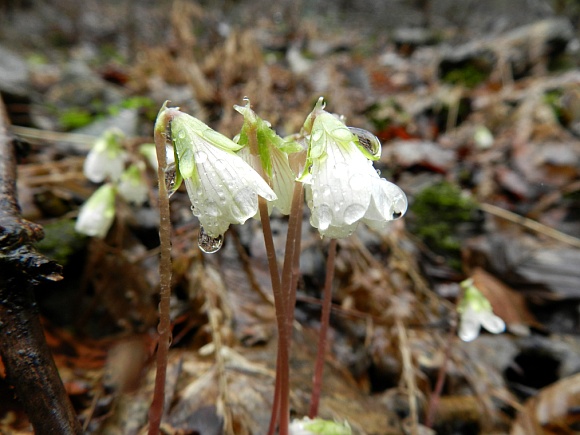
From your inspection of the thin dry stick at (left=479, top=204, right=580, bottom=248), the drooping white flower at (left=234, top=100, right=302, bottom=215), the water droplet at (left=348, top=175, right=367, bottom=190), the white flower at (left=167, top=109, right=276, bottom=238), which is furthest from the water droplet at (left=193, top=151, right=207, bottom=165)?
the thin dry stick at (left=479, top=204, right=580, bottom=248)

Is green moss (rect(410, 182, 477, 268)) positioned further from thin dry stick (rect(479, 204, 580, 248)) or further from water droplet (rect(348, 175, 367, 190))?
water droplet (rect(348, 175, 367, 190))

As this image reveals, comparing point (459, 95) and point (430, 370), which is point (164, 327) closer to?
point (430, 370)

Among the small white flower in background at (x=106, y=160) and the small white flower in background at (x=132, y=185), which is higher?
the small white flower in background at (x=106, y=160)

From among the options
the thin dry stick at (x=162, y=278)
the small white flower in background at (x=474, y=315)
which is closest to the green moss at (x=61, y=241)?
the thin dry stick at (x=162, y=278)

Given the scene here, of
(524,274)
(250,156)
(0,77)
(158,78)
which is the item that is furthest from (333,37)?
(250,156)

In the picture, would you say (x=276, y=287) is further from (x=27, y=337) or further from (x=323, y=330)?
(x=27, y=337)

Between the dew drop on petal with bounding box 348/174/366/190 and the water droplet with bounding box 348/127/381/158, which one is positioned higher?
the water droplet with bounding box 348/127/381/158

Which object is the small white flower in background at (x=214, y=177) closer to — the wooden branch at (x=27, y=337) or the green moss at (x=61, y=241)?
the wooden branch at (x=27, y=337)
